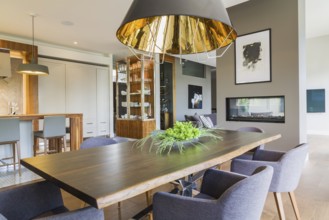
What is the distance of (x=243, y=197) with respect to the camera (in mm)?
1007

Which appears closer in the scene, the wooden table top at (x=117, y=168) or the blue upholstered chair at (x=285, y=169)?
the wooden table top at (x=117, y=168)

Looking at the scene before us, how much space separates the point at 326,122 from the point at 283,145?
4.67 metres

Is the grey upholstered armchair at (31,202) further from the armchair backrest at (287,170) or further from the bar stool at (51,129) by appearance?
the bar stool at (51,129)

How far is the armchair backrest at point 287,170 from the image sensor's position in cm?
167

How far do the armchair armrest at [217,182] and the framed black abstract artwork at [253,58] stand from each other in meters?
3.13

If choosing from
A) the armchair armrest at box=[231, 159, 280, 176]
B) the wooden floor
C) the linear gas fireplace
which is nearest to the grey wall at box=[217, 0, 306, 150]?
the linear gas fireplace

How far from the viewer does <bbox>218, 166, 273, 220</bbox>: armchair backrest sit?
0.99 m

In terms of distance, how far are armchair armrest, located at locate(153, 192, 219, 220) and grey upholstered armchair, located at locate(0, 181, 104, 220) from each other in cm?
50

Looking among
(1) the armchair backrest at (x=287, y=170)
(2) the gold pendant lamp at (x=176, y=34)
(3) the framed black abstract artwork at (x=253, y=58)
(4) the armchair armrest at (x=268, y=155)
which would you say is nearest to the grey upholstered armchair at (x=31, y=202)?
(2) the gold pendant lamp at (x=176, y=34)

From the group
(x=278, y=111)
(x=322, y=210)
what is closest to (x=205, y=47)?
(x=322, y=210)

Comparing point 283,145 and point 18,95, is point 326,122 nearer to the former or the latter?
point 283,145

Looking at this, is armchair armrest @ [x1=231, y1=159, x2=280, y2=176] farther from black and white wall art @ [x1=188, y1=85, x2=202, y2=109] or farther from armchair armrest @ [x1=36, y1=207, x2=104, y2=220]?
black and white wall art @ [x1=188, y1=85, x2=202, y2=109]

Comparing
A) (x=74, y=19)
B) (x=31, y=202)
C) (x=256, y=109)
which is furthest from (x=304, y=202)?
(x=74, y=19)

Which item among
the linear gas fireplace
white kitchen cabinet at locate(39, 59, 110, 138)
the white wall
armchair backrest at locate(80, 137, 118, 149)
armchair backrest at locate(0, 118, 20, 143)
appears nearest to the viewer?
armchair backrest at locate(80, 137, 118, 149)
